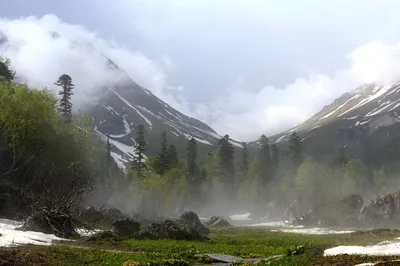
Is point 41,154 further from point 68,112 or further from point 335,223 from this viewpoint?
point 335,223

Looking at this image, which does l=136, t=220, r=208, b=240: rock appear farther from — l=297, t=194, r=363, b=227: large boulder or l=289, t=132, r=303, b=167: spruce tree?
l=289, t=132, r=303, b=167: spruce tree

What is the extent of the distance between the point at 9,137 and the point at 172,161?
81593mm

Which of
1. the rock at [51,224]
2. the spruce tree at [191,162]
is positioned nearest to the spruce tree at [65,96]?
the spruce tree at [191,162]

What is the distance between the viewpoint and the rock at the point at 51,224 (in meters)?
37.7

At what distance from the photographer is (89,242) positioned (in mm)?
35281

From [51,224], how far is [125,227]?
27.9 feet

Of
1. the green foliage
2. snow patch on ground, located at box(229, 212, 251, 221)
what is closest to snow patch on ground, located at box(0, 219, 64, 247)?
snow patch on ground, located at box(229, 212, 251, 221)

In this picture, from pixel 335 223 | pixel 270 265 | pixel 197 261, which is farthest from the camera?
pixel 335 223

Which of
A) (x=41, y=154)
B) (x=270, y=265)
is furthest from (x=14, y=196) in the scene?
(x=270, y=265)

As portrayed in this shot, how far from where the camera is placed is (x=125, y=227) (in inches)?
1752

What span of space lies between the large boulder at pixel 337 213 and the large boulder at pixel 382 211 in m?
2.66

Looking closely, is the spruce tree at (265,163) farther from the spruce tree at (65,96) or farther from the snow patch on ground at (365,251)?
the snow patch on ground at (365,251)

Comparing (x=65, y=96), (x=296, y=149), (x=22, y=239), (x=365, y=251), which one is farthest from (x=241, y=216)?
(x=22, y=239)

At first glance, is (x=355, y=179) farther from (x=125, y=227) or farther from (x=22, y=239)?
(x=22, y=239)
